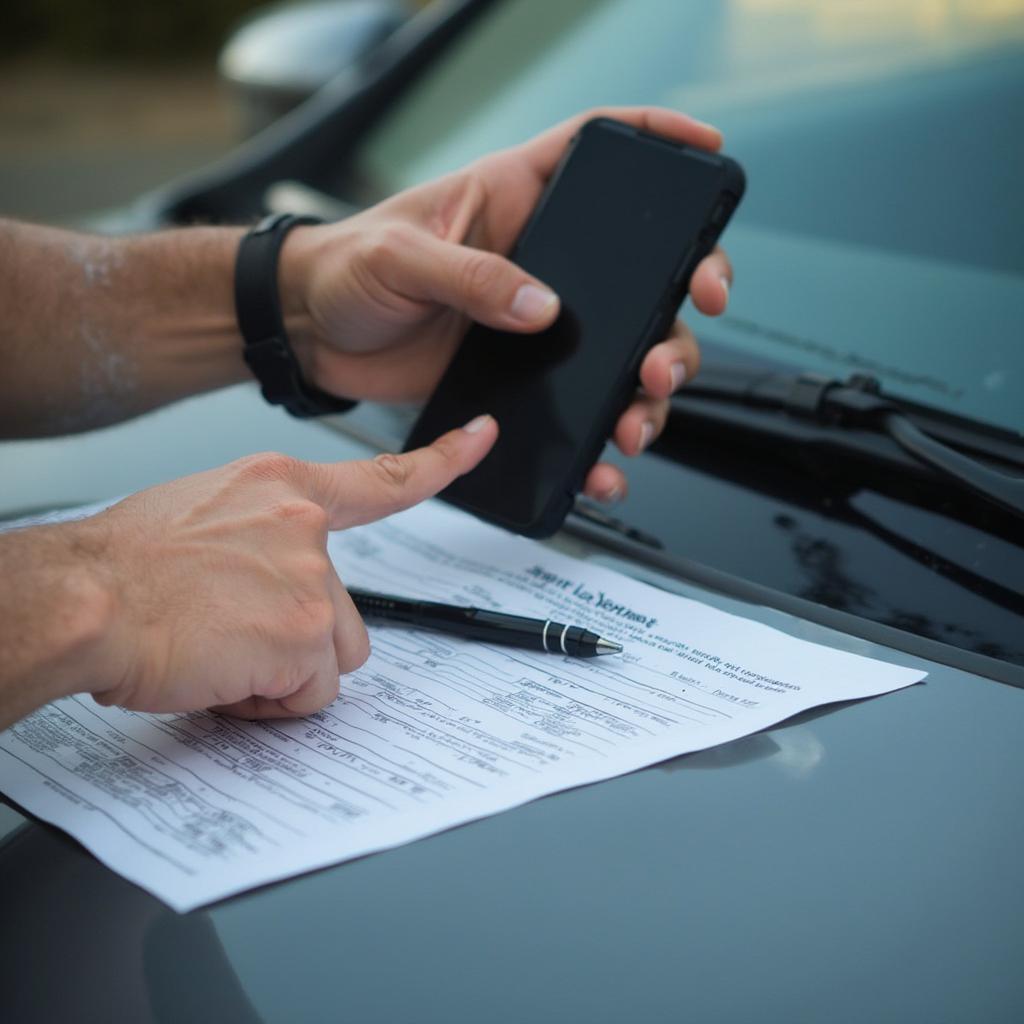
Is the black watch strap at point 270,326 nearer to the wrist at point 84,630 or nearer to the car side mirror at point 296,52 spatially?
the wrist at point 84,630

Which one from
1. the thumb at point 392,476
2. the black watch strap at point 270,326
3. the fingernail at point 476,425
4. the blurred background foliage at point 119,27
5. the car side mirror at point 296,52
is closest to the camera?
the thumb at point 392,476

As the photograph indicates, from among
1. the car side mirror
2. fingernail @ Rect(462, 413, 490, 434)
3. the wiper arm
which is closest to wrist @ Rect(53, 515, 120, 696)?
fingernail @ Rect(462, 413, 490, 434)

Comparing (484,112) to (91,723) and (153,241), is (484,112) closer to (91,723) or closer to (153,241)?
(153,241)

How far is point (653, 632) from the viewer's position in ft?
3.25

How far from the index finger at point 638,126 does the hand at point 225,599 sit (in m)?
0.56

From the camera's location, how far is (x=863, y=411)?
1130 mm

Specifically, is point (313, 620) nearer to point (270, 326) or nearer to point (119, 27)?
point (270, 326)

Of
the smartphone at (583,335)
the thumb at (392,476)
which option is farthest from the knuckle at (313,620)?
the smartphone at (583,335)

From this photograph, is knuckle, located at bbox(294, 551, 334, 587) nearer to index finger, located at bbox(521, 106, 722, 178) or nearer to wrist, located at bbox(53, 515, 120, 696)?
wrist, located at bbox(53, 515, 120, 696)

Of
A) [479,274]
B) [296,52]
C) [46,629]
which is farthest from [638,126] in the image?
[296,52]

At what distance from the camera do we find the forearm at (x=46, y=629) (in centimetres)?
80

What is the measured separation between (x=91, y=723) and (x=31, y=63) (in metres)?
10.0

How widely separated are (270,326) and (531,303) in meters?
0.38

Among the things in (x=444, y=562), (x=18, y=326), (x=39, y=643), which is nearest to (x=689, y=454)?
(x=444, y=562)
